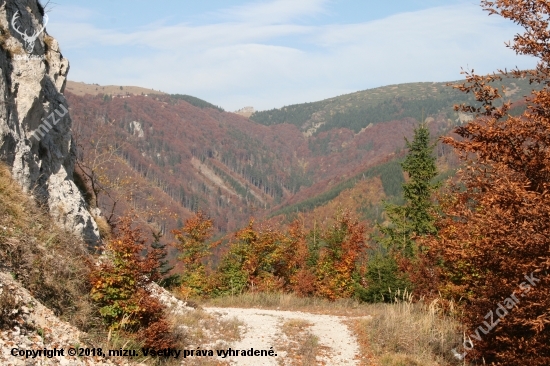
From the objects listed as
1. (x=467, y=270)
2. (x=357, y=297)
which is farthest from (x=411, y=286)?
(x=467, y=270)

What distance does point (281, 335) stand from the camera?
12609 millimetres

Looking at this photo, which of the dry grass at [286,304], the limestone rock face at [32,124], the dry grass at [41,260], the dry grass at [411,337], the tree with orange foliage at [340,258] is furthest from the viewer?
the tree with orange foliage at [340,258]

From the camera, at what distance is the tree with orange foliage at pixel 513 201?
664cm

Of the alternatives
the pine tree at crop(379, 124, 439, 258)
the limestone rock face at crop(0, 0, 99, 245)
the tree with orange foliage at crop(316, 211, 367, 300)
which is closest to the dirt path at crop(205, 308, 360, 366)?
the limestone rock face at crop(0, 0, 99, 245)

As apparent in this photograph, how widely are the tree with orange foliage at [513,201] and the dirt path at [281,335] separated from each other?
12.7 feet

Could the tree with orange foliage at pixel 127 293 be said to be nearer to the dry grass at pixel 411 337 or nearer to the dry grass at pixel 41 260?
A: the dry grass at pixel 41 260

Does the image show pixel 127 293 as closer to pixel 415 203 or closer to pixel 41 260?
pixel 41 260

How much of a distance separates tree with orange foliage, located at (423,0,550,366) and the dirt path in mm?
3867

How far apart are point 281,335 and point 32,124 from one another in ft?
29.1

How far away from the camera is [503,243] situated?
698cm

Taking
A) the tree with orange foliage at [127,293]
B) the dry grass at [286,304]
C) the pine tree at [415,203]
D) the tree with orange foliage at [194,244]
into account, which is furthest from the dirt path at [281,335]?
the tree with orange foliage at [194,244]

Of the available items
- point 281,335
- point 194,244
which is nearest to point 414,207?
point 194,244

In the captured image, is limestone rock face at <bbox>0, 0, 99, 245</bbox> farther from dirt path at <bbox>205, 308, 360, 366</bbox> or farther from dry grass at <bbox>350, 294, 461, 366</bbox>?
dry grass at <bbox>350, 294, 461, 366</bbox>

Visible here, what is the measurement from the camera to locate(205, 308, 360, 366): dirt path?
35.1ft
